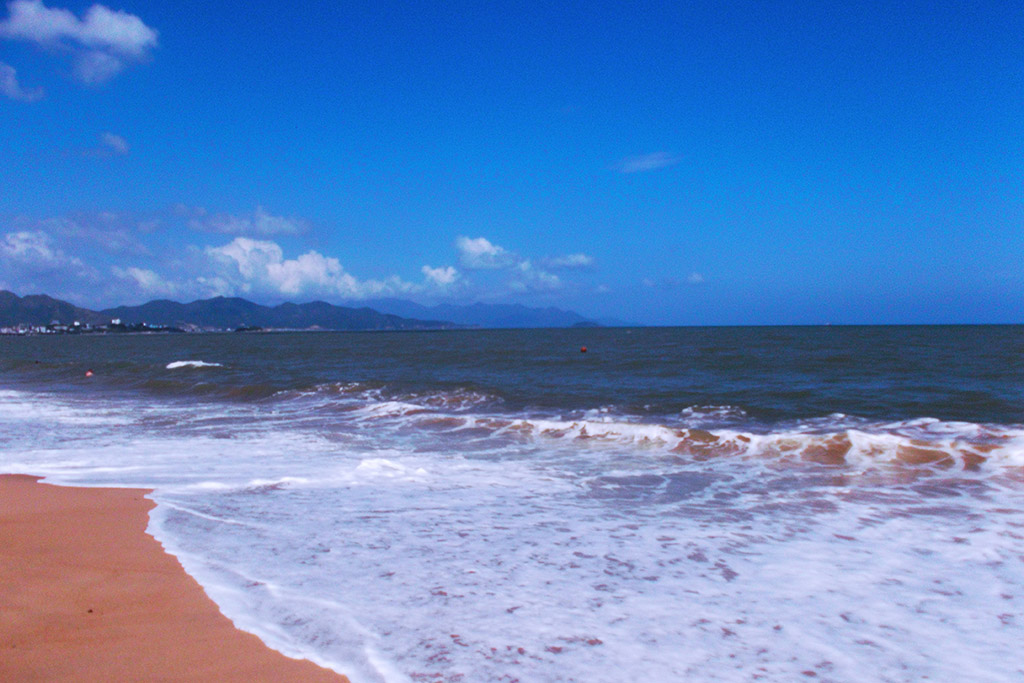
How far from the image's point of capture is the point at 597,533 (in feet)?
18.0

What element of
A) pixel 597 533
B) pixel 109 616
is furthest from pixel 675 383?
pixel 109 616

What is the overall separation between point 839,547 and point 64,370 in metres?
36.4

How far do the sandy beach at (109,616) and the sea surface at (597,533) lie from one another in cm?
20

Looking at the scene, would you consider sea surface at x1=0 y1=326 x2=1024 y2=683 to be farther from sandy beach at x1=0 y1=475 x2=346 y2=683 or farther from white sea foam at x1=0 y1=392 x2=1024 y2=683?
sandy beach at x1=0 y1=475 x2=346 y2=683

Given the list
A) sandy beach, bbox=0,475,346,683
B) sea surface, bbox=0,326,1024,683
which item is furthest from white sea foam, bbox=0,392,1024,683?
sandy beach, bbox=0,475,346,683

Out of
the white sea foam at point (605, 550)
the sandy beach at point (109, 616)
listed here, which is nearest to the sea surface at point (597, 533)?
the white sea foam at point (605, 550)

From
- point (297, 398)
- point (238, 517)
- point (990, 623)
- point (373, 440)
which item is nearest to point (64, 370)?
point (297, 398)

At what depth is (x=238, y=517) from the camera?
19.1 ft

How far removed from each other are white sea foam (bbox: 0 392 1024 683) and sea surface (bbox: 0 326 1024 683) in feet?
0.08

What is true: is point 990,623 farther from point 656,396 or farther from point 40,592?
point 656,396

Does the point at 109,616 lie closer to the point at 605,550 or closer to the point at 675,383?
the point at 605,550

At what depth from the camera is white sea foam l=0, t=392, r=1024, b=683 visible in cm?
338

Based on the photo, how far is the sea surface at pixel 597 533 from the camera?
11.2 ft

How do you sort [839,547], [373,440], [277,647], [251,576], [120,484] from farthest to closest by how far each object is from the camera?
[373,440] < [120,484] < [839,547] < [251,576] < [277,647]
